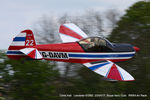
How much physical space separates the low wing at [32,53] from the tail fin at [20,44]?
0.44ft

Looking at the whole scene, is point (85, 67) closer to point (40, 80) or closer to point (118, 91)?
point (118, 91)

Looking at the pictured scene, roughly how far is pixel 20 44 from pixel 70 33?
10.3ft

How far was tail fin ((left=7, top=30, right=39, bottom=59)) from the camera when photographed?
12.6 meters

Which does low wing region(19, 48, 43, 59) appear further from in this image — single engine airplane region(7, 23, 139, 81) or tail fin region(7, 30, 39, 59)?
tail fin region(7, 30, 39, 59)

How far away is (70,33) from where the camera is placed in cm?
1464

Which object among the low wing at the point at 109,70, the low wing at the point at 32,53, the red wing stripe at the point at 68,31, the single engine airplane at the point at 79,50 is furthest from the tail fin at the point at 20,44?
the low wing at the point at 109,70

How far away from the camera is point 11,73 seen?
10.8 m

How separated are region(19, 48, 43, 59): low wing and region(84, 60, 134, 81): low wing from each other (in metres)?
2.26

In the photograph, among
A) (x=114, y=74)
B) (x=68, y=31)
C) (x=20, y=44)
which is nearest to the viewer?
(x=114, y=74)

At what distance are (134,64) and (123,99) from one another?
6.62 feet

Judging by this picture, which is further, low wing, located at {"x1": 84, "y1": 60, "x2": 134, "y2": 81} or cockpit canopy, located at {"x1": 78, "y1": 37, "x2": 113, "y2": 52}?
cockpit canopy, located at {"x1": 78, "y1": 37, "x2": 113, "y2": 52}

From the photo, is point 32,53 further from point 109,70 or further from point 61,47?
point 109,70

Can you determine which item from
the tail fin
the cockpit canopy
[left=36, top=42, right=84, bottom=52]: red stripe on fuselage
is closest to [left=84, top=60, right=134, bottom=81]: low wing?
the cockpit canopy

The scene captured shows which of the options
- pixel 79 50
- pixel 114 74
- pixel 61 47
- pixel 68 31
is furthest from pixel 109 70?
pixel 68 31
